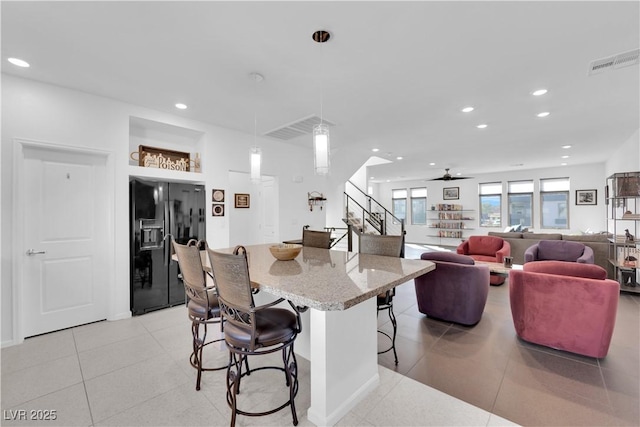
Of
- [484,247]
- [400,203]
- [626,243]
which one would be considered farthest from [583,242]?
[400,203]

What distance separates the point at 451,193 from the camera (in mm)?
11000

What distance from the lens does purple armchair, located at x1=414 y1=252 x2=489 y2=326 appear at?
3096 mm

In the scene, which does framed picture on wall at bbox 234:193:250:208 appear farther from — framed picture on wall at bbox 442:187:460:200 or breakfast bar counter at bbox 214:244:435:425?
framed picture on wall at bbox 442:187:460:200

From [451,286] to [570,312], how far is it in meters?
1.02

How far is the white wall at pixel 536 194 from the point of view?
8.22m

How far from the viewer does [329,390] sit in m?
1.68

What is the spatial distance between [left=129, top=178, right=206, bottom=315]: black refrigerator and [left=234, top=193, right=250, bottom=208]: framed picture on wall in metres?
1.39

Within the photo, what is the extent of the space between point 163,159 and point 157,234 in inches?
43.8

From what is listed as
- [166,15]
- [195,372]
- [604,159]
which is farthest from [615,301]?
[604,159]

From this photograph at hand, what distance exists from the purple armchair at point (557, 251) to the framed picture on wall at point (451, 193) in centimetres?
580

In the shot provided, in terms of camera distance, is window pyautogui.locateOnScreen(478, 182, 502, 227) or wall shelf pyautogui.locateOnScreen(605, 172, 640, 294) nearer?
wall shelf pyautogui.locateOnScreen(605, 172, 640, 294)

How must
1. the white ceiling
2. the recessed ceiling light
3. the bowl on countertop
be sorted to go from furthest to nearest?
the recessed ceiling light < the bowl on countertop < the white ceiling

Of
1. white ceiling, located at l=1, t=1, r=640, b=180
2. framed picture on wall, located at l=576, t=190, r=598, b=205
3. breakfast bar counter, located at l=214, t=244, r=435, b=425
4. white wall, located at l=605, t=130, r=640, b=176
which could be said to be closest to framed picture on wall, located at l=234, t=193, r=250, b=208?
white ceiling, located at l=1, t=1, r=640, b=180

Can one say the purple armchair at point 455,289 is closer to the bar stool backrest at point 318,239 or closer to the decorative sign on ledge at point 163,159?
the bar stool backrest at point 318,239
